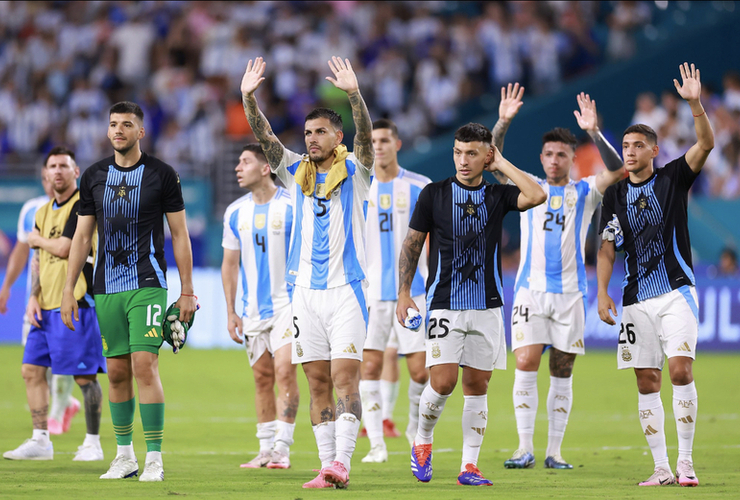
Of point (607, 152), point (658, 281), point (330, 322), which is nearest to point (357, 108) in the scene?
point (330, 322)

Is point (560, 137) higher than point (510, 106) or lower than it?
lower

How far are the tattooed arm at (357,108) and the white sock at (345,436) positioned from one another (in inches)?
71.1

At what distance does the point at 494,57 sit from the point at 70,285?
1674 cm

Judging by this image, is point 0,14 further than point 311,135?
Yes

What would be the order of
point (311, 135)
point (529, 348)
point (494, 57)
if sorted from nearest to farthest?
1. point (311, 135)
2. point (529, 348)
3. point (494, 57)

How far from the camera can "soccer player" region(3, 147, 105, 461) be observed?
860 centimetres

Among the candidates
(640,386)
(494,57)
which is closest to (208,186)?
(494,57)

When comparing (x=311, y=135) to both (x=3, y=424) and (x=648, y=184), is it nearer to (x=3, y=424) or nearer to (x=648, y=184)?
(x=648, y=184)

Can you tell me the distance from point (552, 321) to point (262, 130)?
3124 millimetres

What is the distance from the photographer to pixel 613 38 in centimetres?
2316

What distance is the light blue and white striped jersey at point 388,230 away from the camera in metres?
9.50

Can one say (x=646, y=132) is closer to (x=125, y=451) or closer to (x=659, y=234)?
(x=659, y=234)

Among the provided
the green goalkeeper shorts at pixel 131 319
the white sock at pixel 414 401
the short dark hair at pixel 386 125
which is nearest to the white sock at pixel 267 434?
the white sock at pixel 414 401

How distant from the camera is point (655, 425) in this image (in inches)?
297
